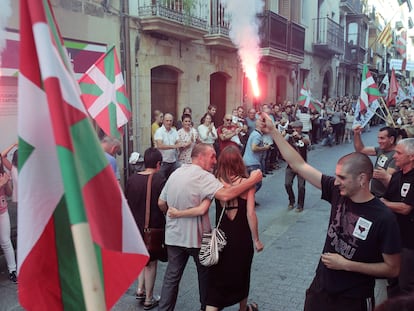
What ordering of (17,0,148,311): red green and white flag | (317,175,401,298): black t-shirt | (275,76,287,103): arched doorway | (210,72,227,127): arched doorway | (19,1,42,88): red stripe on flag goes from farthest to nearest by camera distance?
(275,76,287,103): arched doorway < (210,72,227,127): arched doorway < (317,175,401,298): black t-shirt < (19,1,42,88): red stripe on flag < (17,0,148,311): red green and white flag

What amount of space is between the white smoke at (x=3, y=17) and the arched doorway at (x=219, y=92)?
7402 mm

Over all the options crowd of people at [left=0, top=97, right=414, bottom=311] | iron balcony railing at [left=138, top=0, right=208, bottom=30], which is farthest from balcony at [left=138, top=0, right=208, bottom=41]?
crowd of people at [left=0, top=97, right=414, bottom=311]

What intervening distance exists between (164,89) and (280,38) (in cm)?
635

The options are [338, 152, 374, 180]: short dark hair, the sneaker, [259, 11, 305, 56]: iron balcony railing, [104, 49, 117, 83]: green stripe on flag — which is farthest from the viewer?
[259, 11, 305, 56]: iron balcony railing

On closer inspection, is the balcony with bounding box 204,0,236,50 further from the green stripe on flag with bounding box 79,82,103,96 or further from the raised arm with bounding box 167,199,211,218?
the raised arm with bounding box 167,199,211,218

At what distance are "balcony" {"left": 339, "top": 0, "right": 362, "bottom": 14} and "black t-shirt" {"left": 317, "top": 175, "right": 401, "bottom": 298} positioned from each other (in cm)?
2646

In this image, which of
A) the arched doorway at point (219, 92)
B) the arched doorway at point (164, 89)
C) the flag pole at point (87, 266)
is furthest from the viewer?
the arched doorway at point (219, 92)

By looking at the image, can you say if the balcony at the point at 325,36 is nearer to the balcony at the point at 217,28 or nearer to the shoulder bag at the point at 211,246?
the balcony at the point at 217,28

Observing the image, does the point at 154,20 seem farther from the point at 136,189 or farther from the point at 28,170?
the point at 28,170

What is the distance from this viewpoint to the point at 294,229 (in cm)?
666

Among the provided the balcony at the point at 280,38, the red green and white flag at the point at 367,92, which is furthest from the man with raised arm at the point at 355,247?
the balcony at the point at 280,38

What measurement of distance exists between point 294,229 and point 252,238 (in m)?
3.11

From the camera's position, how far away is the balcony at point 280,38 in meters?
14.6

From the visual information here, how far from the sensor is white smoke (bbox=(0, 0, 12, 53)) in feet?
21.4
